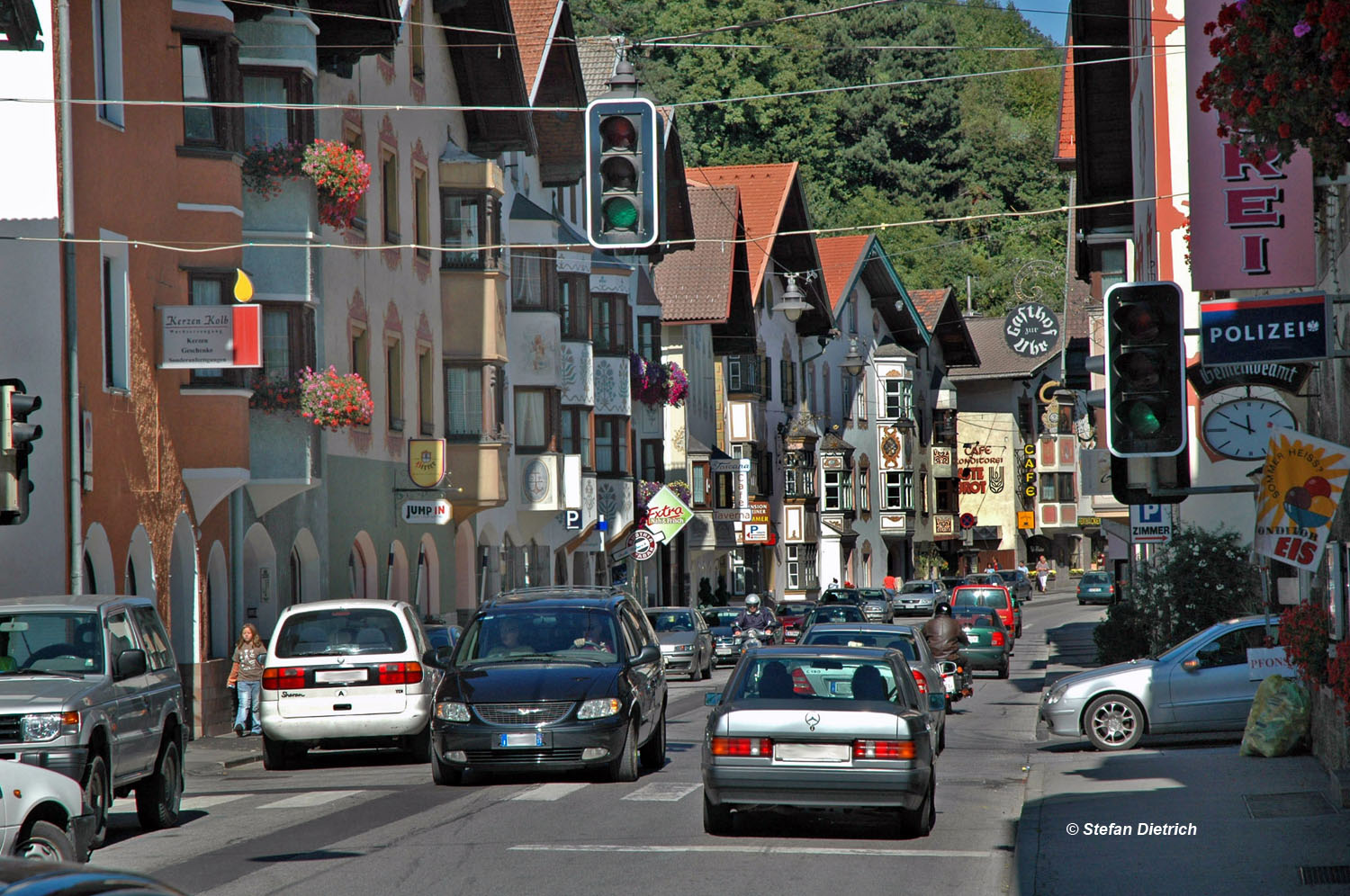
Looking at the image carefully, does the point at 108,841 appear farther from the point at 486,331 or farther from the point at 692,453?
the point at 692,453

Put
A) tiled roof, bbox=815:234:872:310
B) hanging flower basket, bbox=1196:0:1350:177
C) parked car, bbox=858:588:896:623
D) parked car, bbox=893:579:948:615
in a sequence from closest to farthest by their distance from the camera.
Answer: hanging flower basket, bbox=1196:0:1350:177
parked car, bbox=858:588:896:623
parked car, bbox=893:579:948:615
tiled roof, bbox=815:234:872:310

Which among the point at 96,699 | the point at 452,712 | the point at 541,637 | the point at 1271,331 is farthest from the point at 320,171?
the point at 1271,331

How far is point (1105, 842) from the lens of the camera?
13203 mm

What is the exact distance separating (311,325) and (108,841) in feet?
49.6

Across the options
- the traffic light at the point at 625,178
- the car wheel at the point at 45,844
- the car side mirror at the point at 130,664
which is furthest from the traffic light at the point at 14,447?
the traffic light at the point at 625,178

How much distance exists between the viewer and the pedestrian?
24.7m

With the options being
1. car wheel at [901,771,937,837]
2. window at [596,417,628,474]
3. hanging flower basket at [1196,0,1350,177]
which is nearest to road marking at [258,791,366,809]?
car wheel at [901,771,937,837]

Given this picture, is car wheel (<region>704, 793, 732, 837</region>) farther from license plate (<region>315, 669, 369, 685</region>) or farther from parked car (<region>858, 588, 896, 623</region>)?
parked car (<region>858, 588, 896, 623</region>)

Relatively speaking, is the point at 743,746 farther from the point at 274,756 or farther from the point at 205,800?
the point at 274,756

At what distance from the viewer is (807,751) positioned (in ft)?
43.1

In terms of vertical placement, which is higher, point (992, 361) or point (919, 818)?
point (992, 361)

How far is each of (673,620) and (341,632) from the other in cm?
1917

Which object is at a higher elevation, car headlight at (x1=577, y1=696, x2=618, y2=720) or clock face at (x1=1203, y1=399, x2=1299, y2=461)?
clock face at (x1=1203, y1=399, x2=1299, y2=461)

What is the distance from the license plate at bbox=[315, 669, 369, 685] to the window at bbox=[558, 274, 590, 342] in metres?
26.0
